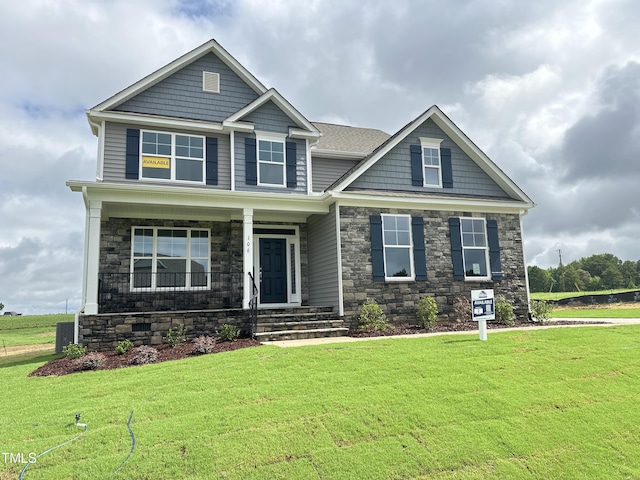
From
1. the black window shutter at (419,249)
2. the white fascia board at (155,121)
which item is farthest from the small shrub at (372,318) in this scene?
the white fascia board at (155,121)

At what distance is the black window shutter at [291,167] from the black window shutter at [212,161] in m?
2.12

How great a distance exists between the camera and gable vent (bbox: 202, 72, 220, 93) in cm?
1413

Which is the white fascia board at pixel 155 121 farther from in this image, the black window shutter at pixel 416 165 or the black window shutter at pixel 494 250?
the black window shutter at pixel 494 250

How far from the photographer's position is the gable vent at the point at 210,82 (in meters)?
14.1

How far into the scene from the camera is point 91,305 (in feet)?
34.9

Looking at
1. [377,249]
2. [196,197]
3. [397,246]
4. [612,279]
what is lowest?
[377,249]

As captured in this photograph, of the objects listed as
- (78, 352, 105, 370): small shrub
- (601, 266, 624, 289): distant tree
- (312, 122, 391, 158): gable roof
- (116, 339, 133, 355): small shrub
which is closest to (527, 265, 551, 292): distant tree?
(601, 266, 624, 289): distant tree

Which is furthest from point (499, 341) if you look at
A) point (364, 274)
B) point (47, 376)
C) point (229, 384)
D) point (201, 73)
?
point (201, 73)

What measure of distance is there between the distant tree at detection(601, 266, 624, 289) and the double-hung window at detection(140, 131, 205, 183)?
77.2 m

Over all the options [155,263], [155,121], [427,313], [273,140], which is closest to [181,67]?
[155,121]

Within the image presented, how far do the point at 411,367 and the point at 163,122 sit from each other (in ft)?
32.1

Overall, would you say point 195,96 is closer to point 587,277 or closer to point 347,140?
point 347,140

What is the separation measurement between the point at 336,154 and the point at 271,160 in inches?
126

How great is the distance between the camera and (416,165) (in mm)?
14430
